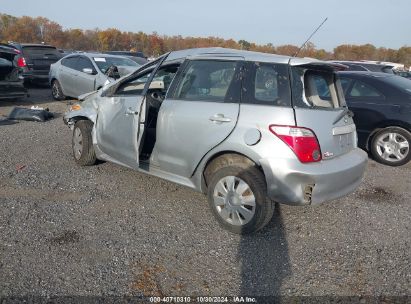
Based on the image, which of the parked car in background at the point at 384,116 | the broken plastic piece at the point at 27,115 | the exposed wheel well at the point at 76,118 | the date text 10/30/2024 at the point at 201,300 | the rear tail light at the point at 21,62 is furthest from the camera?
the rear tail light at the point at 21,62

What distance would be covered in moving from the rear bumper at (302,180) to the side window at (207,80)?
87 centimetres

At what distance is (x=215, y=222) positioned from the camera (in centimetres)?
405

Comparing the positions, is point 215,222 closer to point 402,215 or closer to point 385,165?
point 402,215

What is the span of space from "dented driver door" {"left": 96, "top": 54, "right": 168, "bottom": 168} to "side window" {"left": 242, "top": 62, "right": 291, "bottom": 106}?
4.05 ft

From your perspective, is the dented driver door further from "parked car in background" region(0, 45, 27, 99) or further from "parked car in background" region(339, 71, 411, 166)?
"parked car in background" region(0, 45, 27, 99)

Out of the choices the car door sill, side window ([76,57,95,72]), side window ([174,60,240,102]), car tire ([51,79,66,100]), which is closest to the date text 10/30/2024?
the car door sill

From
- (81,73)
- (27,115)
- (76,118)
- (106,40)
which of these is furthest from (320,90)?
(106,40)

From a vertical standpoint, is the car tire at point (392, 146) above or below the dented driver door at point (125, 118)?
below

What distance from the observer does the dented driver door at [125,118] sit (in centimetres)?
438

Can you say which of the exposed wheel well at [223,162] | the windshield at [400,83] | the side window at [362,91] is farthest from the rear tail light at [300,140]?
the windshield at [400,83]

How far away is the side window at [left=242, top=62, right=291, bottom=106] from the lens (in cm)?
354

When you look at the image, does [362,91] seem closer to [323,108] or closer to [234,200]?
[323,108]

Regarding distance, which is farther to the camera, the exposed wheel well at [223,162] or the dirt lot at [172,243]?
the exposed wheel well at [223,162]

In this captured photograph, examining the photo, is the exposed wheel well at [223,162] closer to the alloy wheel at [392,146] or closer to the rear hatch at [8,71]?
the alloy wheel at [392,146]
